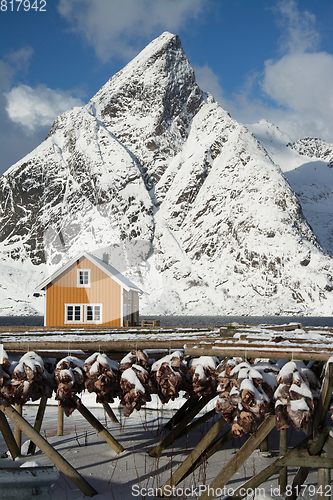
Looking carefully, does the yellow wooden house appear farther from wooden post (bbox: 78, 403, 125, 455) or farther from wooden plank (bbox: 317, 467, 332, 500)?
wooden plank (bbox: 317, 467, 332, 500)

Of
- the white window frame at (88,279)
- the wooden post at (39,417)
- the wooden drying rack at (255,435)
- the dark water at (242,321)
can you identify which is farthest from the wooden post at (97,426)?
the dark water at (242,321)

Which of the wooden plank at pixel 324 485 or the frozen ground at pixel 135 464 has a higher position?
the wooden plank at pixel 324 485

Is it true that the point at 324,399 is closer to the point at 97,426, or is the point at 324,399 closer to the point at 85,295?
the point at 97,426

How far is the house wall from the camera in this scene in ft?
97.6

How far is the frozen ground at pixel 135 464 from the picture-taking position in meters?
6.45

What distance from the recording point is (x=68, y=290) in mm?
29891

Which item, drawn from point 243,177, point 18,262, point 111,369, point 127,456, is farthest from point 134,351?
point 18,262

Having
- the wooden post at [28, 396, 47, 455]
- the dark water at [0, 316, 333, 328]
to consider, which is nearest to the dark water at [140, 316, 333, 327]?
the dark water at [0, 316, 333, 328]

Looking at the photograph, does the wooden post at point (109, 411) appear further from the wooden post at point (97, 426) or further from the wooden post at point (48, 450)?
the wooden post at point (48, 450)

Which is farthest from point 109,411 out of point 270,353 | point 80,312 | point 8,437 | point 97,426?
point 80,312

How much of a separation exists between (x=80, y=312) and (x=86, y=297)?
3.70 feet

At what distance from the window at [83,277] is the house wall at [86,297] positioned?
24cm

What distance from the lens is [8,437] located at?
25.0 ft
